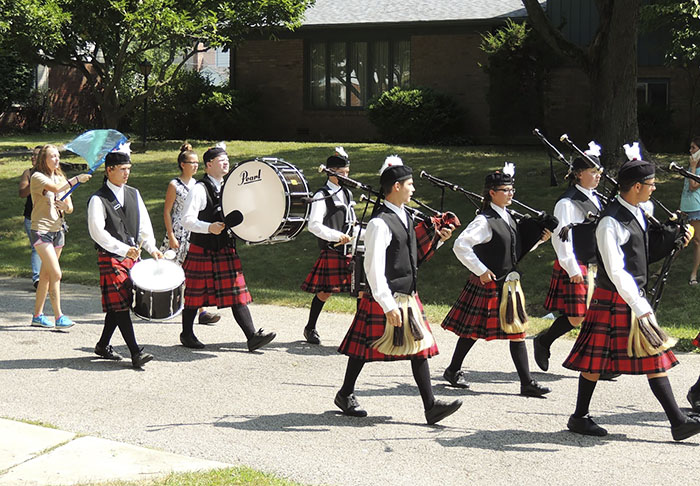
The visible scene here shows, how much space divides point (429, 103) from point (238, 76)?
7382 mm

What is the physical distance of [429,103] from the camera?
25.0 m

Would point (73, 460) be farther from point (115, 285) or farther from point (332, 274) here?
point (332, 274)

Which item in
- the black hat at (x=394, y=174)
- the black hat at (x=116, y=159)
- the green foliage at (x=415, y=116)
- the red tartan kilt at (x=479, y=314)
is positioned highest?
the green foliage at (x=415, y=116)

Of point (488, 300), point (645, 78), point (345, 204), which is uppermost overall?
point (645, 78)

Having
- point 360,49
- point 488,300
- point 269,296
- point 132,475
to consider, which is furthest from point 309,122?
point 132,475

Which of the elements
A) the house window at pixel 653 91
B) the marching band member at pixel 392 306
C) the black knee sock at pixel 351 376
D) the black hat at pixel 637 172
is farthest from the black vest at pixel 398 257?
the house window at pixel 653 91

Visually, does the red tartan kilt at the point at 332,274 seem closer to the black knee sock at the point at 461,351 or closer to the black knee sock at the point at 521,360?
the black knee sock at the point at 461,351

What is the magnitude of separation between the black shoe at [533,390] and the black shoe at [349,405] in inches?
52.1

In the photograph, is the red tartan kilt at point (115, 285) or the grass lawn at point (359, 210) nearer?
the red tartan kilt at point (115, 285)

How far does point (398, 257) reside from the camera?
21.2 feet

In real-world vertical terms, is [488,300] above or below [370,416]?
above

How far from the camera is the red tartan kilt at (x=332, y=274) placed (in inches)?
352

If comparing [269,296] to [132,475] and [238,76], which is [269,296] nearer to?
[132,475]

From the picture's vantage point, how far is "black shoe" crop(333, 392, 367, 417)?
6.65 m
